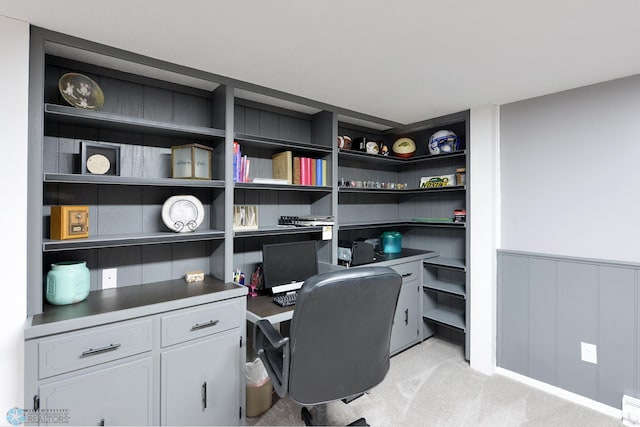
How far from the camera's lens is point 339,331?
58.4 inches

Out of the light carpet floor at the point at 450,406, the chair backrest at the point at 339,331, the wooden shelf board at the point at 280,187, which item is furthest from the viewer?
the wooden shelf board at the point at 280,187

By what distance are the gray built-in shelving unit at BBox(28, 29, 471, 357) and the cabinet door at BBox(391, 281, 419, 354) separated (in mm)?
205

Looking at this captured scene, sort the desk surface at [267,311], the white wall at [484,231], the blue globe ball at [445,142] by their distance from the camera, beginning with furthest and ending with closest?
the blue globe ball at [445,142]
the white wall at [484,231]
the desk surface at [267,311]

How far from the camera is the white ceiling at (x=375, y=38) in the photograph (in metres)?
1.40

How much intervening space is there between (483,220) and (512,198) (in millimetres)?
307

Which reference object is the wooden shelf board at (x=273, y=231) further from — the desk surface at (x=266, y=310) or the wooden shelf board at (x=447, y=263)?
the wooden shelf board at (x=447, y=263)

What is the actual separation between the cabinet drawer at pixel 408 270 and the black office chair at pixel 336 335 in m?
1.43

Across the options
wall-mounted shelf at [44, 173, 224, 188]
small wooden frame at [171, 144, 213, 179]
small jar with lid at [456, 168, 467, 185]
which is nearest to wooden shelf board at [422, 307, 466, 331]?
small jar with lid at [456, 168, 467, 185]

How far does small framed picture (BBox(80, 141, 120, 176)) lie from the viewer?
1.73 metres

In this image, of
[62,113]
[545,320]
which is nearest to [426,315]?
[545,320]

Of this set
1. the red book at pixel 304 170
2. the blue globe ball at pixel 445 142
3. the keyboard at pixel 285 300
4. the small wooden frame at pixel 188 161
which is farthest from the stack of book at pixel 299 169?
the blue globe ball at pixel 445 142

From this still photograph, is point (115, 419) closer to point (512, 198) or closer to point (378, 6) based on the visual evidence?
point (378, 6)

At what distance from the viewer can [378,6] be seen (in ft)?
4.54

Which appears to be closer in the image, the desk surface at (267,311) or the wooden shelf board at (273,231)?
the desk surface at (267,311)
